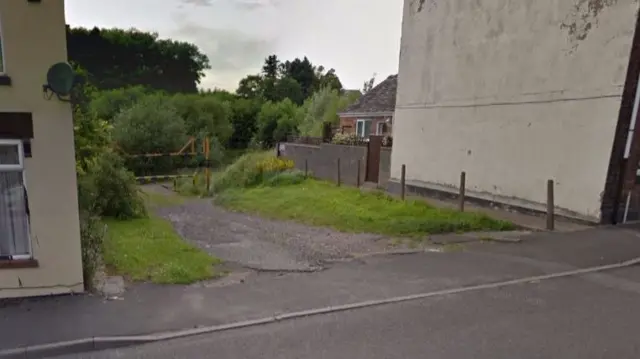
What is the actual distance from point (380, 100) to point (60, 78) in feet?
81.9

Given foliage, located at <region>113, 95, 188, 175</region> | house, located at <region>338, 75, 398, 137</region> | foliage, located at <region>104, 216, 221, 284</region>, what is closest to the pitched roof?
house, located at <region>338, 75, 398, 137</region>

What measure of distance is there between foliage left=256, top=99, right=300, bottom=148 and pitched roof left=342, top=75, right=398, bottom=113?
31.0ft

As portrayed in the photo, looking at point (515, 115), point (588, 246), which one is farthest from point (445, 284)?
point (515, 115)

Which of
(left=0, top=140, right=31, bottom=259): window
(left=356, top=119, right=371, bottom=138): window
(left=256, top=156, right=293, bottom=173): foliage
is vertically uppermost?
(left=356, top=119, right=371, bottom=138): window

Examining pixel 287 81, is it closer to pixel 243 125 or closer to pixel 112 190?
pixel 243 125

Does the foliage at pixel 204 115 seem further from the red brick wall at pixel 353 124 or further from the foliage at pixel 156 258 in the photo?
the foliage at pixel 156 258

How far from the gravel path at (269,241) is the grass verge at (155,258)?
0.59 m

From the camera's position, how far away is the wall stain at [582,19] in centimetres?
1039

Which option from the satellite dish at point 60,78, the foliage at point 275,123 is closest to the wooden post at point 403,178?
the satellite dish at point 60,78

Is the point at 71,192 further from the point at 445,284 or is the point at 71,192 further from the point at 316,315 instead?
the point at 445,284

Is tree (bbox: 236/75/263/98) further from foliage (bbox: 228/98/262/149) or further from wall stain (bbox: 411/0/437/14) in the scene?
wall stain (bbox: 411/0/437/14)

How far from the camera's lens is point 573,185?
11.0 m

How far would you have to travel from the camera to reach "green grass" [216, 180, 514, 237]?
1084 centimetres

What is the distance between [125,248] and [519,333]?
6.96m
